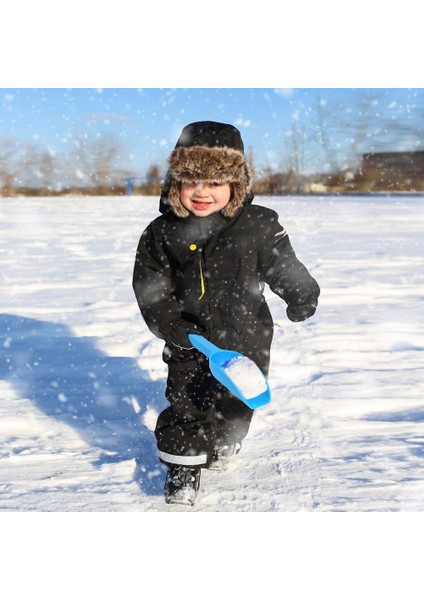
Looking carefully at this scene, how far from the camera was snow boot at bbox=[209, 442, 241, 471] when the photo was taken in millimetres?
2322

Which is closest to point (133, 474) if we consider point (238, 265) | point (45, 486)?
point (45, 486)

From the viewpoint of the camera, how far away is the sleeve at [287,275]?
83.8 inches

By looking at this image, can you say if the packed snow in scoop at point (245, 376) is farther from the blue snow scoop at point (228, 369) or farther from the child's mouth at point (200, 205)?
the child's mouth at point (200, 205)

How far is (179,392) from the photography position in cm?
215

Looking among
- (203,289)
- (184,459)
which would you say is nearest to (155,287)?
(203,289)

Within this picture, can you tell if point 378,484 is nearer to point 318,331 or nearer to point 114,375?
point 114,375

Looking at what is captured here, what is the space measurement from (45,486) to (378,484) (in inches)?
40.7

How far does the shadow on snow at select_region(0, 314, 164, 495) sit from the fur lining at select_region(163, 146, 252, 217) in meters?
0.87

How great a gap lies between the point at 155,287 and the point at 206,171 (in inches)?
14.9

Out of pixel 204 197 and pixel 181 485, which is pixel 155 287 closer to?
pixel 204 197

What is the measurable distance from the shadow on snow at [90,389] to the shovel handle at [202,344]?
47 centimetres

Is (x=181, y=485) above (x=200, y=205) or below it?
Answer: below

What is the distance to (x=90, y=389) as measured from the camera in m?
3.05

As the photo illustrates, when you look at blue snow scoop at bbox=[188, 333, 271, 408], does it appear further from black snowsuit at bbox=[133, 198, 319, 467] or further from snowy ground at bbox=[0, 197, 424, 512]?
snowy ground at bbox=[0, 197, 424, 512]
